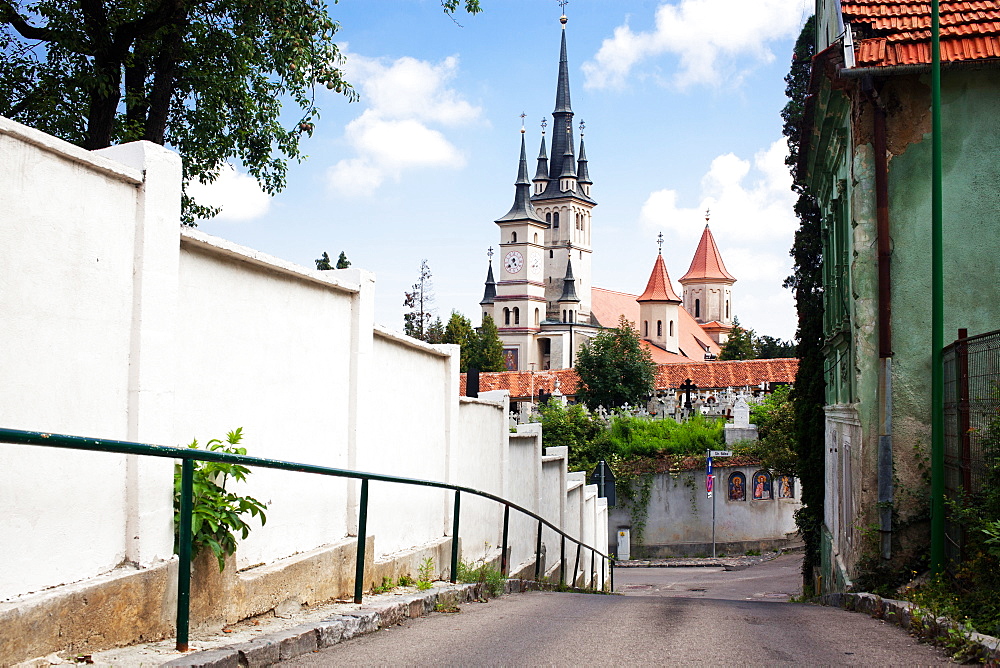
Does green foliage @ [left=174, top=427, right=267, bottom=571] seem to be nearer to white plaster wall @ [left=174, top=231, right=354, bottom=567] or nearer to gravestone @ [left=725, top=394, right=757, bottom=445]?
white plaster wall @ [left=174, top=231, right=354, bottom=567]

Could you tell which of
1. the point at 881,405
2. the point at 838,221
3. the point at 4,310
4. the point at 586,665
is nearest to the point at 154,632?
the point at 4,310

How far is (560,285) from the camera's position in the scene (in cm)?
11875

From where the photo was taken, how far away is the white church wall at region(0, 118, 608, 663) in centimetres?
430

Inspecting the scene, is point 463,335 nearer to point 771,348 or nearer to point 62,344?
point 771,348

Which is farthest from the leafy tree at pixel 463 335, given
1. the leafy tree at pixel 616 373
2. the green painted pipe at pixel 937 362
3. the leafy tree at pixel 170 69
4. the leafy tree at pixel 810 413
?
the green painted pipe at pixel 937 362

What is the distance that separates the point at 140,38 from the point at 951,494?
11.3 m

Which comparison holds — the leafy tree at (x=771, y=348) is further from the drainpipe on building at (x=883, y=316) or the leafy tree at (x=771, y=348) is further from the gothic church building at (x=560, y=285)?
the drainpipe on building at (x=883, y=316)

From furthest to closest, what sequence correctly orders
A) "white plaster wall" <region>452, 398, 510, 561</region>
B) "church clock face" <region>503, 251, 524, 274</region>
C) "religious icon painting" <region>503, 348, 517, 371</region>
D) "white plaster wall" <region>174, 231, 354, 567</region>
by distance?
"church clock face" <region>503, 251, 524, 274</region>, "religious icon painting" <region>503, 348, 517, 371</region>, "white plaster wall" <region>452, 398, 510, 561</region>, "white plaster wall" <region>174, 231, 354, 567</region>

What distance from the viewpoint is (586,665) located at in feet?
18.8

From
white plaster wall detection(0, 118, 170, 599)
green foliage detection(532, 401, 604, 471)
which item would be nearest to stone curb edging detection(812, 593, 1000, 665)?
white plaster wall detection(0, 118, 170, 599)

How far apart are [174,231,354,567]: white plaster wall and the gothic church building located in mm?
102198

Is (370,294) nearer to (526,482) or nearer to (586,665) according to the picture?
(586,665)

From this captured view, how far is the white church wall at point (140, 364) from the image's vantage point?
4.30 meters

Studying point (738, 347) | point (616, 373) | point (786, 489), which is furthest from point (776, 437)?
point (738, 347)
